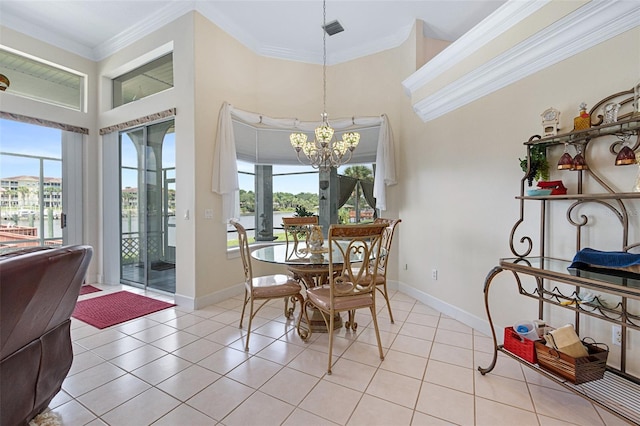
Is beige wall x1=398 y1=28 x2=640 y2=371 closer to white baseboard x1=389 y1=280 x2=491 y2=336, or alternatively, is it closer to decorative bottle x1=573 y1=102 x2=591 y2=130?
white baseboard x1=389 y1=280 x2=491 y2=336

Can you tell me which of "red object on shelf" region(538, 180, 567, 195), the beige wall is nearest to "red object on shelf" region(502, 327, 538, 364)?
the beige wall

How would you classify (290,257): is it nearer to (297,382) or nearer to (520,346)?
(297,382)

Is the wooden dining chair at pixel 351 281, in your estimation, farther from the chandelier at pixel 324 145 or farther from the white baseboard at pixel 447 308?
the chandelier at pixel 324 145

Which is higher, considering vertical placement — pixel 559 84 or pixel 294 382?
pixel 559 84

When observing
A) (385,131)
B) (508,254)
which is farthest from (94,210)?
(508,254)

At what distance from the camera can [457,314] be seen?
120 inches

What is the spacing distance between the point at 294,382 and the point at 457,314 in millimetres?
1992

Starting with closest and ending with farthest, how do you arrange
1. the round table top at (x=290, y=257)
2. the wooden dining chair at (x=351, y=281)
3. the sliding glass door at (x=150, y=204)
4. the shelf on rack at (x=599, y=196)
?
the shelf on rack at (x=599, y=196) < the wooden dining chair at (x=351, y=281) < the round table top at (x=290, y=257) < the sliding glass door at (x=150, y=204)

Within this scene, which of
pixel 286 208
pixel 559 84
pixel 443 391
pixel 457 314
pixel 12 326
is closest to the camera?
pixel 12 326

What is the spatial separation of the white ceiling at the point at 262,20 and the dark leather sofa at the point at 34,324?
133 inches

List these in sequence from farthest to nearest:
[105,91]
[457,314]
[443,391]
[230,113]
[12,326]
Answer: [105,91]
[230,113]
[457,314]
[443,391]
[12,326]

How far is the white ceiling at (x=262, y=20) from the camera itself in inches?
134

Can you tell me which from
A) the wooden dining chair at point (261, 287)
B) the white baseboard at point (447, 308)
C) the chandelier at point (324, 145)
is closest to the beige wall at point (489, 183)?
the white baseboard at point (447, 308)

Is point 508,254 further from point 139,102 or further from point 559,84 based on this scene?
point 139,102
